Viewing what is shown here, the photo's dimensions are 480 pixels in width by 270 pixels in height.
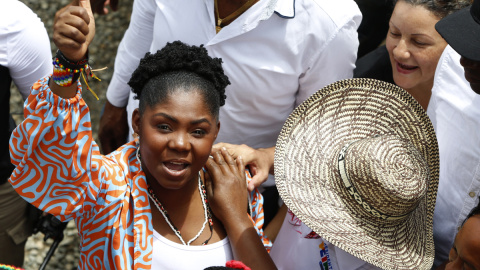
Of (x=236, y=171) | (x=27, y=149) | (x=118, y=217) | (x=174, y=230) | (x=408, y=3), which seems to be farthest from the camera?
(x=408, y=3)

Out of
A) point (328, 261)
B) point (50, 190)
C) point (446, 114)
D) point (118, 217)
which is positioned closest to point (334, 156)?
point (328, 261)

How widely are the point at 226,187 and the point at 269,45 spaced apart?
0.70m

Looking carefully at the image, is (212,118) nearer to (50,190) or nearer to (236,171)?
(236,171)

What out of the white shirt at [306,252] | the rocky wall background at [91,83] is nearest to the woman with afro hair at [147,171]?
the white shirt at [306,252]

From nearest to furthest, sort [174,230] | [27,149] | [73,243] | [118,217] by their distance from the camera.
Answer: [27,149], [118,217], [174,230], [73,243]

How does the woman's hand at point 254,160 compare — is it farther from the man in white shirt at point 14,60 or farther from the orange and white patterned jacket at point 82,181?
the man in white shirt at point 14,60

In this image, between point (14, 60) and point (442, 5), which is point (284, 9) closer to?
point (442, 5)

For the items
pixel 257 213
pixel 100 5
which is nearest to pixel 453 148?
pixel 257 213

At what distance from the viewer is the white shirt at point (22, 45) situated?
107 inches

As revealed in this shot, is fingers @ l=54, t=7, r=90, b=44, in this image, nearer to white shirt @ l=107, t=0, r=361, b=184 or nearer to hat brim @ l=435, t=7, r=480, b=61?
white shirt @ l=107, t=0, r=361, b=184

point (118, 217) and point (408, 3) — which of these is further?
point (408, 3)

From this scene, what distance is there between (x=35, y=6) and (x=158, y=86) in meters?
4.02

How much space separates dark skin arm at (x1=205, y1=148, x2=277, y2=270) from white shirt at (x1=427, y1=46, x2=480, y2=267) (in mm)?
759

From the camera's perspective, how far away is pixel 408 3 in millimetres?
2980
